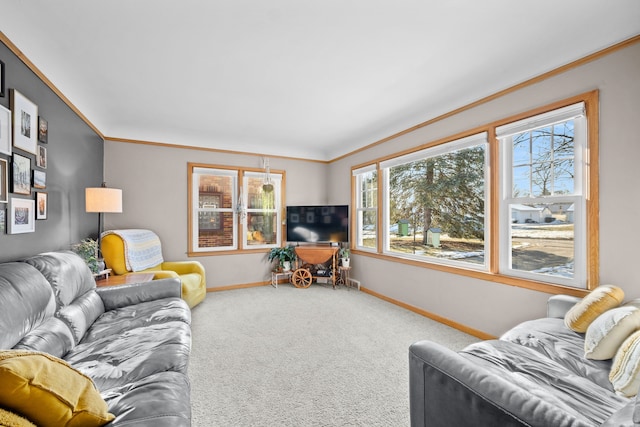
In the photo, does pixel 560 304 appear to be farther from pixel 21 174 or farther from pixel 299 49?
pixel 21 174

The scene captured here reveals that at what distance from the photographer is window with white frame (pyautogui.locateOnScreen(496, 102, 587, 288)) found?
220 cm

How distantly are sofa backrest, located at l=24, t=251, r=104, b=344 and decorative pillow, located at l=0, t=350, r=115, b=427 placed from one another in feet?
3.45

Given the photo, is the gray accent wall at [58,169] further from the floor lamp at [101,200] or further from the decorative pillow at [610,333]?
the decorative pillow at [610,333]

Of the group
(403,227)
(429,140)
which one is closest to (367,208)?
(403,227)

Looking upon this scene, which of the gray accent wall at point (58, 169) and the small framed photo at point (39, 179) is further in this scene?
the small framed photo at point (39, 179)

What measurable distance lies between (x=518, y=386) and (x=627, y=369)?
0.56 m

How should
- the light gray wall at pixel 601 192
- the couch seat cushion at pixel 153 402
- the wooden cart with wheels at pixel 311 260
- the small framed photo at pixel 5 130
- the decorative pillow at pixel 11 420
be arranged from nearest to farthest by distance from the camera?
the decorative pillow at pixel 11 420, the couch seat cushion at pixel 153 402, the small framed photo at pixel 5 130, the light gray wall at pixel 601 192, the wooden cart with wheels at pixel 311 260

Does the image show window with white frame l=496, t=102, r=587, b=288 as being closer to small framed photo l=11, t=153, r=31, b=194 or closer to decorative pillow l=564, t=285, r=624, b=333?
decorative pillow l=564, t=285, r=624, b=333

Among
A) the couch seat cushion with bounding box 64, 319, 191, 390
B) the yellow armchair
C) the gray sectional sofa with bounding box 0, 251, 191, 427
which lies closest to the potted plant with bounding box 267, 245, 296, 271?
the yellow armchair

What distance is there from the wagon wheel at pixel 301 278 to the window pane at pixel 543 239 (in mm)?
3022

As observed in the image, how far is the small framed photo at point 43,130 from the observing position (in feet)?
7.35

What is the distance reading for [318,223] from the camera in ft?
16.4

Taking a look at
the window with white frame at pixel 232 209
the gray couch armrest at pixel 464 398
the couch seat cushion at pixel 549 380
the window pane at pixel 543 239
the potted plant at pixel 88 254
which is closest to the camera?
the gray couch armrest at pixel 464 398

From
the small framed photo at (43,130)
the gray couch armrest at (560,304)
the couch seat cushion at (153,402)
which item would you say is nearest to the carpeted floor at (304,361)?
the couch seat cushion at (153,402)
